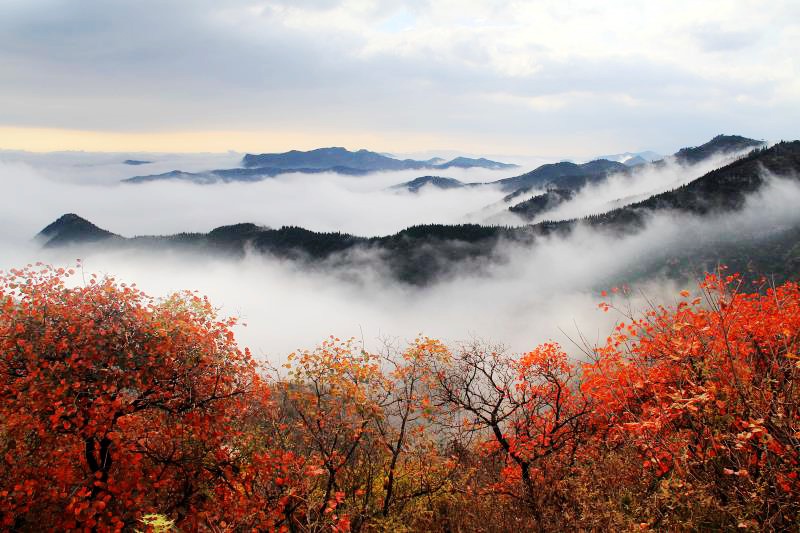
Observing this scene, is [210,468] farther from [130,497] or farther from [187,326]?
[187,326]

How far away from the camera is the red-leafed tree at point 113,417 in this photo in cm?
1644

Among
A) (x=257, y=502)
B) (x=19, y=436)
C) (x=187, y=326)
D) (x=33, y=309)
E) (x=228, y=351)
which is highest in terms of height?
(x=33, y=309)

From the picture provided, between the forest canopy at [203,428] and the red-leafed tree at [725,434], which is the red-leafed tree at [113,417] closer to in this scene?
the forest canopy at [203,428]

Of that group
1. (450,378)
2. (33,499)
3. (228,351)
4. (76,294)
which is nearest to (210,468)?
(228,351)

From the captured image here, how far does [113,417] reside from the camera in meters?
17.3

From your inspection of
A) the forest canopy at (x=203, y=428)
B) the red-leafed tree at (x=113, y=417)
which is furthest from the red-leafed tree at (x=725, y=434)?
the red-leafed tree at (x=113, y=417)

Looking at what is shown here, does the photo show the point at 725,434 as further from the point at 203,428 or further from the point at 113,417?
the point at 113,417

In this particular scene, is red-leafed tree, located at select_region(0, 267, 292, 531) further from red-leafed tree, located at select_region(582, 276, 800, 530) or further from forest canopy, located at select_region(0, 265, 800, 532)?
red-leafed tree, located at select_region(582, 276, 800, 530)

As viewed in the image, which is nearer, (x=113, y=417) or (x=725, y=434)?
(x=725, y=434)

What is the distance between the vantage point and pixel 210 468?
18.4 metres

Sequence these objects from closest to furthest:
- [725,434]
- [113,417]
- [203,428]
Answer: [725,434] < [113,417] < [203,428]

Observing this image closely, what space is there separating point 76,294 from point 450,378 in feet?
62.1

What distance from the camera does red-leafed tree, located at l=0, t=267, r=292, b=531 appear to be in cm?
1644

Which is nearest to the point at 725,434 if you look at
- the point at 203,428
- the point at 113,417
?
the point at 203,428
